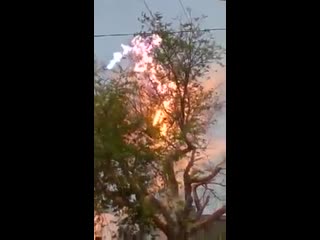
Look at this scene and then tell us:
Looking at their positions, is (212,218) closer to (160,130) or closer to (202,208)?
(202,208)

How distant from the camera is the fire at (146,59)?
4.82ft

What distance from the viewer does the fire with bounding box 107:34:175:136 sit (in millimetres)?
1469

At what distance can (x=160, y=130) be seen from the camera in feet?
4.76

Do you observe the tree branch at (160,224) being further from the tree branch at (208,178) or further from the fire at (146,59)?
the fire at (146,59)

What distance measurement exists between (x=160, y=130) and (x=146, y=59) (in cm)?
22

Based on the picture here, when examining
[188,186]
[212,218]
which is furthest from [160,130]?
[212,218]

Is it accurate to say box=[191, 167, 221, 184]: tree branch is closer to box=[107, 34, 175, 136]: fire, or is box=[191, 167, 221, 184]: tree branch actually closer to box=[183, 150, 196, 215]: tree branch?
box=[183, 150, 196, 215]: tree branch

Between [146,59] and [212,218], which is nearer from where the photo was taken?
[212,218]

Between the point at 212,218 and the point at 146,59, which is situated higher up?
the point at 146,59

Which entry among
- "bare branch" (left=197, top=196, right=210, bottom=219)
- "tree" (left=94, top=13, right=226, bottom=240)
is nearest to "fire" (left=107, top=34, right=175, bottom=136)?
"tree" (left=94, top=13, right=226, bottom=240)

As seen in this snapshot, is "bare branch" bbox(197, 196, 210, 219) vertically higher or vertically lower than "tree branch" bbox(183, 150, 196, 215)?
lower
